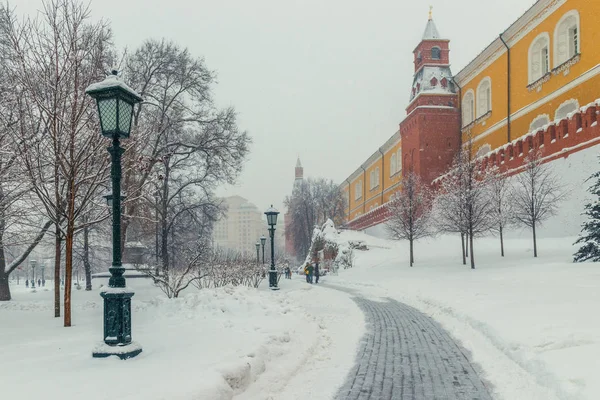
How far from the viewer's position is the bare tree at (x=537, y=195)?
782 inches

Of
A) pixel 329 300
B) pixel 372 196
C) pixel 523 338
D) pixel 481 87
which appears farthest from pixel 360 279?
pixel 372 196

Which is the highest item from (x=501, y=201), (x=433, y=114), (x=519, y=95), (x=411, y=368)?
(x=433, y=114)

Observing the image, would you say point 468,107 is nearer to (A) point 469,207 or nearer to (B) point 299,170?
(A) point 469,207

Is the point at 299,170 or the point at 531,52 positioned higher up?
the point at 299,170

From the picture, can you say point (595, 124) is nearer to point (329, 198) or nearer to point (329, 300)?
point (329, 300)

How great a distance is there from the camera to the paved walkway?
15.9ft

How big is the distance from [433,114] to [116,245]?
3345 cm

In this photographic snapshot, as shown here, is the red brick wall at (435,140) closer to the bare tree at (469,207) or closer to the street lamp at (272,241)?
the bare tree at (469,207)

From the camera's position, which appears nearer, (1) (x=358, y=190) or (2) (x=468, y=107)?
(2) (x=468, y=107)

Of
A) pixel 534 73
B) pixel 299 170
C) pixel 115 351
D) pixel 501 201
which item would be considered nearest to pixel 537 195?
pixel 501 201

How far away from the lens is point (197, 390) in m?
4.20

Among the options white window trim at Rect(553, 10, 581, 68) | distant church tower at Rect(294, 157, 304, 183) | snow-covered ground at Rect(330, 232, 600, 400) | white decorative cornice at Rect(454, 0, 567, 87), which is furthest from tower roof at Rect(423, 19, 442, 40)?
distant church tower at Rect(294, 157, 304, 183)

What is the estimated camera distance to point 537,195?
20141mm

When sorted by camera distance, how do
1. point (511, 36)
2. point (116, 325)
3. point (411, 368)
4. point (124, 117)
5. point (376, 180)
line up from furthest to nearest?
point (376, 180)
point (511, 36)
point (124, 117)
point (411, 368)
point (116, 325)
